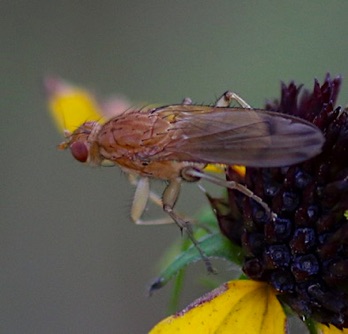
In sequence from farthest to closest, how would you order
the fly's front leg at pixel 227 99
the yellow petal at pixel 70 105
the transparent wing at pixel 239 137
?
the yellow petal at pixel 70 105 → the fly's front leg at pixel 227 99 → the transparent wing at pixel 239 137

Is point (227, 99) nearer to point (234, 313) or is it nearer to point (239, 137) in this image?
point (239, 137)

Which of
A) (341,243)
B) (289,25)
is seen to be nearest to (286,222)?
(341,243)

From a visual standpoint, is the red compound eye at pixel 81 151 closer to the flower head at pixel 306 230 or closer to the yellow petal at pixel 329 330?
the flower head at pixel 306 230

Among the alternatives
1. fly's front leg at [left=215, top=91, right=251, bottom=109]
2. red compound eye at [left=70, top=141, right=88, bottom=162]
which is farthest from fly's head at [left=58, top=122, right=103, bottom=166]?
fly's front leg at [left=215, top=91, right=251, bottom=109]

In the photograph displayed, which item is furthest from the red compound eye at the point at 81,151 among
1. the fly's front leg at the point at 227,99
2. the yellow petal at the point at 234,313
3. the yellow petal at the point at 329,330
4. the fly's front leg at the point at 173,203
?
the yellow petal at the point at 329,330

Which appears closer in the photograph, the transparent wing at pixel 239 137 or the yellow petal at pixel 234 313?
the transparent wing at pixel 239 137

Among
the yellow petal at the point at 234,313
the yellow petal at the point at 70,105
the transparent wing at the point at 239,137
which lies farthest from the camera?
the yellow petal at the point at 70,105

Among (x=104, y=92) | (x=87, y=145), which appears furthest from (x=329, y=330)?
(x=104, y=92)

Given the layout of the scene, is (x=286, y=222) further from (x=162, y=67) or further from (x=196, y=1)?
(x=196, y=1)
